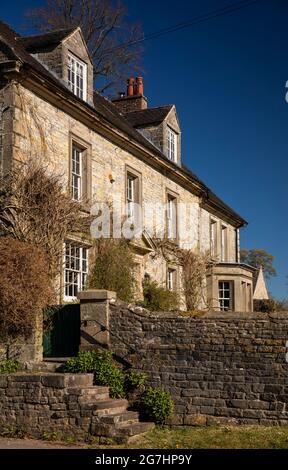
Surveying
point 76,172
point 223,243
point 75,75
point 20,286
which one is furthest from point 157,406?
point 223,243

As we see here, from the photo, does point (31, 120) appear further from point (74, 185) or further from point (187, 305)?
point (187, 305)

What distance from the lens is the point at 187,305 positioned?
2277 centimetres

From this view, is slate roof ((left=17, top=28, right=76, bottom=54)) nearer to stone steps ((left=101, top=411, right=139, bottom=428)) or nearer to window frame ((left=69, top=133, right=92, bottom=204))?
window frame ((left=69, top=133, right=92, bottom=204))

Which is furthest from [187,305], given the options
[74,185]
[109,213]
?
[74,185]

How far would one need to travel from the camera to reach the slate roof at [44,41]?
54.3 feet

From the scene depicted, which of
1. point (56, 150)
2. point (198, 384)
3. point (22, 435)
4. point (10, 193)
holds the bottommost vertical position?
point (22, 435)

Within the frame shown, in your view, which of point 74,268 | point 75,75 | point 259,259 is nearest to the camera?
point 74,268

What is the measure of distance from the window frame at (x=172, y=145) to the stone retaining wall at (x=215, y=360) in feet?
41.2

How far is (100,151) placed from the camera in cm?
1738

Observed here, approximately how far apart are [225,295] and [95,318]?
1396 centimetres

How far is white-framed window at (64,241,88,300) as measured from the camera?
15.2 meters

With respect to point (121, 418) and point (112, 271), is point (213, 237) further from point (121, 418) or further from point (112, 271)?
point (121, 418)

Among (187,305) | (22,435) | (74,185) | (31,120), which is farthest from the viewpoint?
(187,305)
